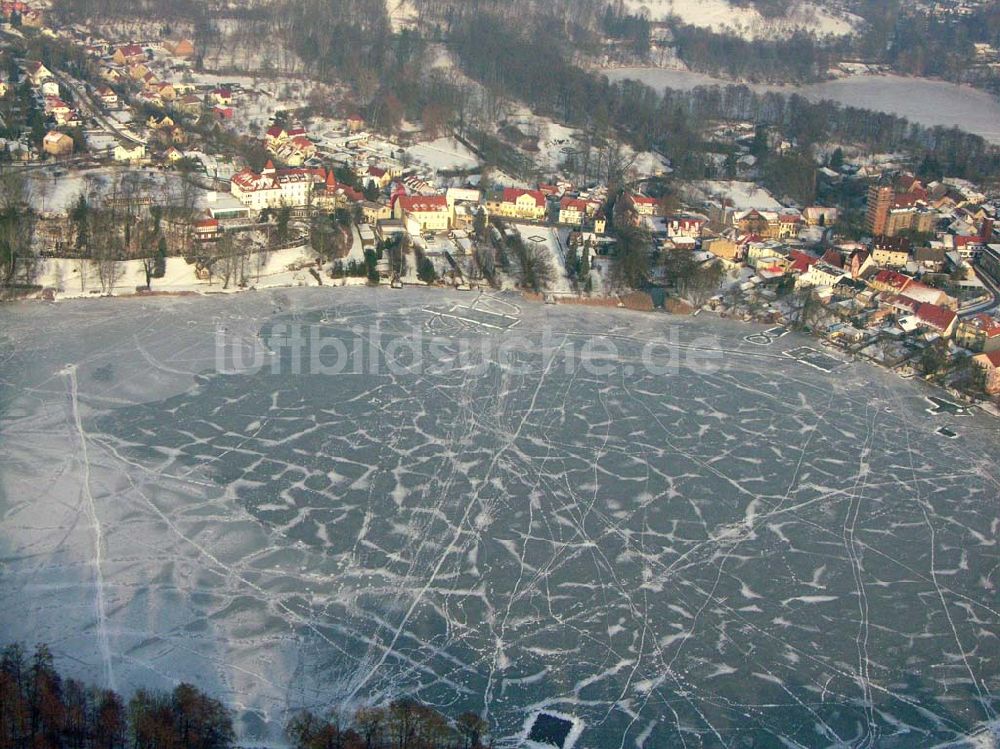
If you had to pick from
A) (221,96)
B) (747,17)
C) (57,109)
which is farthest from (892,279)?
(747,17)

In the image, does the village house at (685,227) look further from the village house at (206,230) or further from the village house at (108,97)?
the village house at (108,97)

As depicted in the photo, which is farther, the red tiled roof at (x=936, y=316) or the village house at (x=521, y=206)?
the village house at (x=521, y=206)

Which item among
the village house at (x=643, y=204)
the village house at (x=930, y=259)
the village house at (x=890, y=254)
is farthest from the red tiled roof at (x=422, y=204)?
the village house at (x=930, y=259)

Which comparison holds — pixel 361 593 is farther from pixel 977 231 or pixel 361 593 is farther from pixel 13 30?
pixel 13 30

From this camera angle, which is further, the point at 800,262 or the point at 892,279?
the point at 800,262

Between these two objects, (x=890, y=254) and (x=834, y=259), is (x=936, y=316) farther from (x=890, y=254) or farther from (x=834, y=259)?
(x=890, y=254)

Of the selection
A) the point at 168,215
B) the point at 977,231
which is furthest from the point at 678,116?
the point at 168,215
